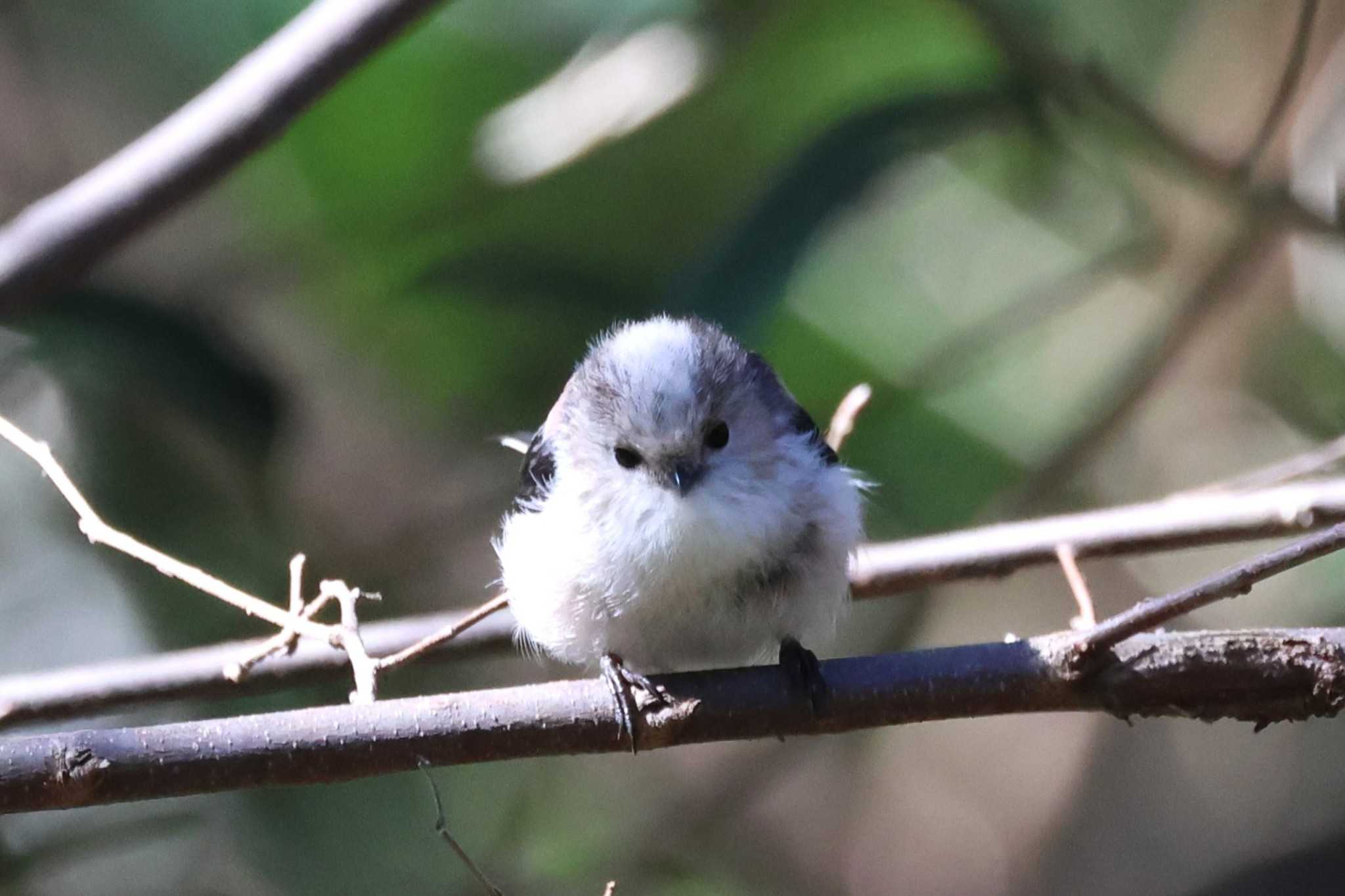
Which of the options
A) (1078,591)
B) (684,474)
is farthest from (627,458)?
(1078,591)

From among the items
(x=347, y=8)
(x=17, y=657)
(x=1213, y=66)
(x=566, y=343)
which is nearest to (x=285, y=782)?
(x=347, y=8)

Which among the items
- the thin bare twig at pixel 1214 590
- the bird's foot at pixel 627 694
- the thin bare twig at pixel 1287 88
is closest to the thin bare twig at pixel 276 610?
the bird's foot at pixel 627 694

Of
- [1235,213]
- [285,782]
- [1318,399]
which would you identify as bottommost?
[285,782]

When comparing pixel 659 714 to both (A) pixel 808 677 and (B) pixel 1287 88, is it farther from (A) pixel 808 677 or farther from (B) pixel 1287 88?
(B) pixel 1287 88

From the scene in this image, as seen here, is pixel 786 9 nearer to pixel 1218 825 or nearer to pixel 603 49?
pixel 603 49

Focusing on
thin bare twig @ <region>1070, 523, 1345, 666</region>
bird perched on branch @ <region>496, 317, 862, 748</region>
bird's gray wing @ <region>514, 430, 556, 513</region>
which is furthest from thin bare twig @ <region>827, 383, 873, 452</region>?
thin bare twig @ <region>1070, 523, 1345, 666</region>
